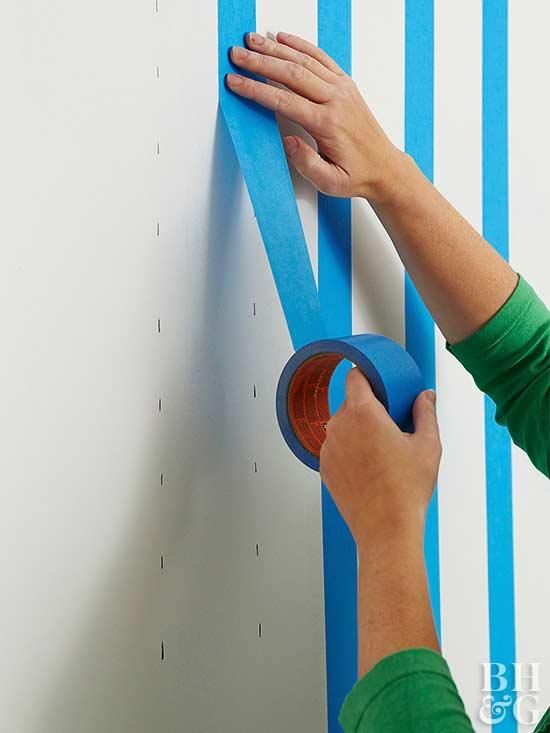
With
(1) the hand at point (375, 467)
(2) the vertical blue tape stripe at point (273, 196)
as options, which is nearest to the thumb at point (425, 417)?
(1) the hand at point (375, 467)

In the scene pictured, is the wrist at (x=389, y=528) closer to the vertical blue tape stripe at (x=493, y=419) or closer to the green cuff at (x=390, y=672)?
the green cuff at (x=390, y=672)

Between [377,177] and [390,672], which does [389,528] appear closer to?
[390,672]

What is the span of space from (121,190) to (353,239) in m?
0.28

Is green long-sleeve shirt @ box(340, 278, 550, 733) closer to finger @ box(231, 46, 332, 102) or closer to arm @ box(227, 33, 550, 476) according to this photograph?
arm @ box(227, 33, 550, 476)

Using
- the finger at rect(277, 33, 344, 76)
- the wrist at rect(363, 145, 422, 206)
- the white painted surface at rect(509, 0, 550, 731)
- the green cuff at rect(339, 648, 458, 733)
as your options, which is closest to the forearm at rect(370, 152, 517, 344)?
the wrist at rect(363, 145, 422, 206)

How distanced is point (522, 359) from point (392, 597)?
1.10 ft

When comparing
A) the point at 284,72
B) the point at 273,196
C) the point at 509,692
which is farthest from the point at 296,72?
the point at 509,692

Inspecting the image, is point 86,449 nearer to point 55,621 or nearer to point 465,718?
point 55,621

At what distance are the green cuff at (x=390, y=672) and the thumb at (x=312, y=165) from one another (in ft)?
1.42

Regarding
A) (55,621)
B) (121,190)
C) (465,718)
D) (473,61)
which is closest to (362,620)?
(465,718)

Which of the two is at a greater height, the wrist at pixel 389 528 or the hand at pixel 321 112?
the hand at pixel 321 112

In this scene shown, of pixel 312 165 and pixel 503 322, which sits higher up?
pixel 312 165

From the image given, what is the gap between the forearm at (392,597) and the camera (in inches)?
26.7

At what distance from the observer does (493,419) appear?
1111 millimetres
